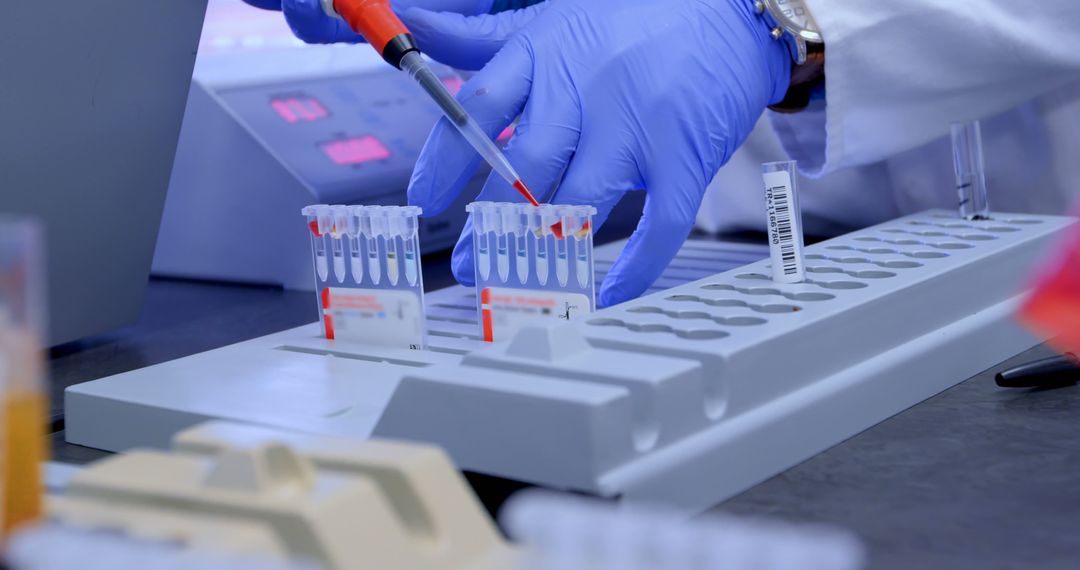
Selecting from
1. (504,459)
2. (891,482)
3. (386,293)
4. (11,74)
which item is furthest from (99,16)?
(891,482)

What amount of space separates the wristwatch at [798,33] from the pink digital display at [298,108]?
0.62 metres

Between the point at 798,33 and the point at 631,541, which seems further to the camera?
the point at 798,33

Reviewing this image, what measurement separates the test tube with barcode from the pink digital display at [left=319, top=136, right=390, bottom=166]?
2.21ft

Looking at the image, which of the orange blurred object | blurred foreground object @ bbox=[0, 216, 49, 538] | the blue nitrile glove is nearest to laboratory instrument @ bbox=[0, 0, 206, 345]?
the blue nitrile glove

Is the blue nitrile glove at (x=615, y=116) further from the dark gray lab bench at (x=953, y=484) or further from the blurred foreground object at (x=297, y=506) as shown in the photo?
Result: the blurred foreground object at (x=297, y=506)

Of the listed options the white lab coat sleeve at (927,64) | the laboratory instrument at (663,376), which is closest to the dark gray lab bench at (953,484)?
the laboratory instrument at (663,376)

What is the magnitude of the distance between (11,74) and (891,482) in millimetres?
795

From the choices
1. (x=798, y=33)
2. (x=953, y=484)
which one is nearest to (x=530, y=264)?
(x=953, y=484)

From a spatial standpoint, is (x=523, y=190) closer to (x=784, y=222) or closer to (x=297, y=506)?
(x=784, y=222)

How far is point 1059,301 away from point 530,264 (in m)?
0.46

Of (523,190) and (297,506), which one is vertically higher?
(523,190)

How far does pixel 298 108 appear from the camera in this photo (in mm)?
1600

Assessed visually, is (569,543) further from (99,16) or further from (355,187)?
(355,187)

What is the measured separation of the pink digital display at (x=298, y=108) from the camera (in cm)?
156
